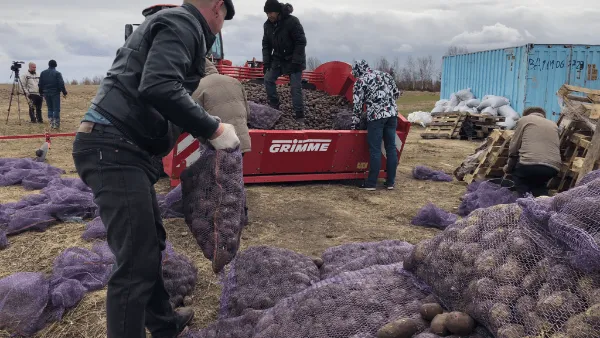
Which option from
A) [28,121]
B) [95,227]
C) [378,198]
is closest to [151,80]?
[95,227]

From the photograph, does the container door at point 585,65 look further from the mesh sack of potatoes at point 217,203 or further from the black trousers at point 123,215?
the black trousers at point 123,215

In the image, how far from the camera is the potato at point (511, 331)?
5.90ft

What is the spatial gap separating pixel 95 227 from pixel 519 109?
1267cm

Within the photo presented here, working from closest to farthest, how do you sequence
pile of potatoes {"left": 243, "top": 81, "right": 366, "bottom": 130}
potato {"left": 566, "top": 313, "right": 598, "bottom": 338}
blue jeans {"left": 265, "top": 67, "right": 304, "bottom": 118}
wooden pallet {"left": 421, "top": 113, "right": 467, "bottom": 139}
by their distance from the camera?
potato {"left": 566, "top": 313, "right": 598, "bottom": 338}
pile of potatoes {"left": 243, "top": 81, "right": 366, "bottom": 130}
blue jeans {"left": 265, "top": 67, "right": 304, "bottom": 118}
wooden pallet {"left": 421, "top": 113, "right": 467, "bottom": 139}

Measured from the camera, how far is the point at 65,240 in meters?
4.64

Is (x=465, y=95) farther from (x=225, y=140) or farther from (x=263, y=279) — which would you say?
(x=225, y=140)

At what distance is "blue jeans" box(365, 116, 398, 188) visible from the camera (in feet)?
22.8

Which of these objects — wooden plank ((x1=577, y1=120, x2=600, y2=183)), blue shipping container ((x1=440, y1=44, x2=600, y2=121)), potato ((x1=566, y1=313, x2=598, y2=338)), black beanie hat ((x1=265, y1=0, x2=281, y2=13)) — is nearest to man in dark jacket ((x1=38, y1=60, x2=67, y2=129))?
black beanie hat ((x1=265, y1=0, x2=281, y2=13))

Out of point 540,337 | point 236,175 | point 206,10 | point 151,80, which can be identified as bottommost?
point 540,337

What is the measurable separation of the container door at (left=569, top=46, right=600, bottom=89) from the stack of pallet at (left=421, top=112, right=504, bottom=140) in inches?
99.9

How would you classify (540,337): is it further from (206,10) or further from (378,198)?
(378,198)

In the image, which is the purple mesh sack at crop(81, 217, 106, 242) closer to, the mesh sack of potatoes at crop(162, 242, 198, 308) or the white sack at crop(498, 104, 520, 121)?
the mesh sack of potatoes at crop(162, 242, 198, 308)

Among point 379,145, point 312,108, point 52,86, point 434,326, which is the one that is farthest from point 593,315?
point 52,86

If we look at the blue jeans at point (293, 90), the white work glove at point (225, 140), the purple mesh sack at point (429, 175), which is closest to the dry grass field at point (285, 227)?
the purple mesh sack at point (429, 175)
